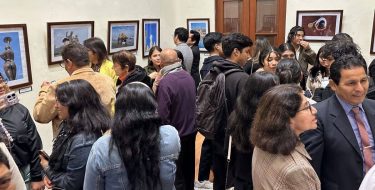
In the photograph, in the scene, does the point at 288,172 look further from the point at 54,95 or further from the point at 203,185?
the point at 203,185

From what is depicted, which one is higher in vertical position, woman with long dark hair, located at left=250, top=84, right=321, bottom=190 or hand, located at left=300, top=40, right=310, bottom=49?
hand, located at left=300, top=40, right=310, bottom=49

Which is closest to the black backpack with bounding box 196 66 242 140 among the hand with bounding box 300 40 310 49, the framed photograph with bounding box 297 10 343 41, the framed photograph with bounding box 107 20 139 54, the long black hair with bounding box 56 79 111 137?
the long black hair with bounding box 56 79 111 137

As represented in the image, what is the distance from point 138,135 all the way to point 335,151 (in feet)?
4.03

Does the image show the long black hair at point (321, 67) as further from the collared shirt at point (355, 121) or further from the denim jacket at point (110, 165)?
the denim jacket at point (110, 165)

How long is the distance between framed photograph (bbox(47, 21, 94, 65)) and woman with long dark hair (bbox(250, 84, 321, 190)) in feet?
13.2

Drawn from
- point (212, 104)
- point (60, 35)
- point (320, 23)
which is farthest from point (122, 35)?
point (320, 23)

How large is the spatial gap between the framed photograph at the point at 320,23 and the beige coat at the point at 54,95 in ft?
16.7

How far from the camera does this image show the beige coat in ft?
9.82

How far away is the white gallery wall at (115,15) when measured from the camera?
4.95 m

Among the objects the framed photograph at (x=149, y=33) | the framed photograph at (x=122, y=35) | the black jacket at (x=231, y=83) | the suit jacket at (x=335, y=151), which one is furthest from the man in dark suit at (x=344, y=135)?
the framed photograph at (x=149, y=33)

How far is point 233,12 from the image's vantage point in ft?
26.7

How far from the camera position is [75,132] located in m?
2.33

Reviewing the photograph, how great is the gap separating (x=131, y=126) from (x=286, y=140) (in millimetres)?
858

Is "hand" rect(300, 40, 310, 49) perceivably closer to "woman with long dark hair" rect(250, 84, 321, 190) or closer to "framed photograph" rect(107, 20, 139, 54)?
"framed photograph" rect(107, 20, 139, 54)
